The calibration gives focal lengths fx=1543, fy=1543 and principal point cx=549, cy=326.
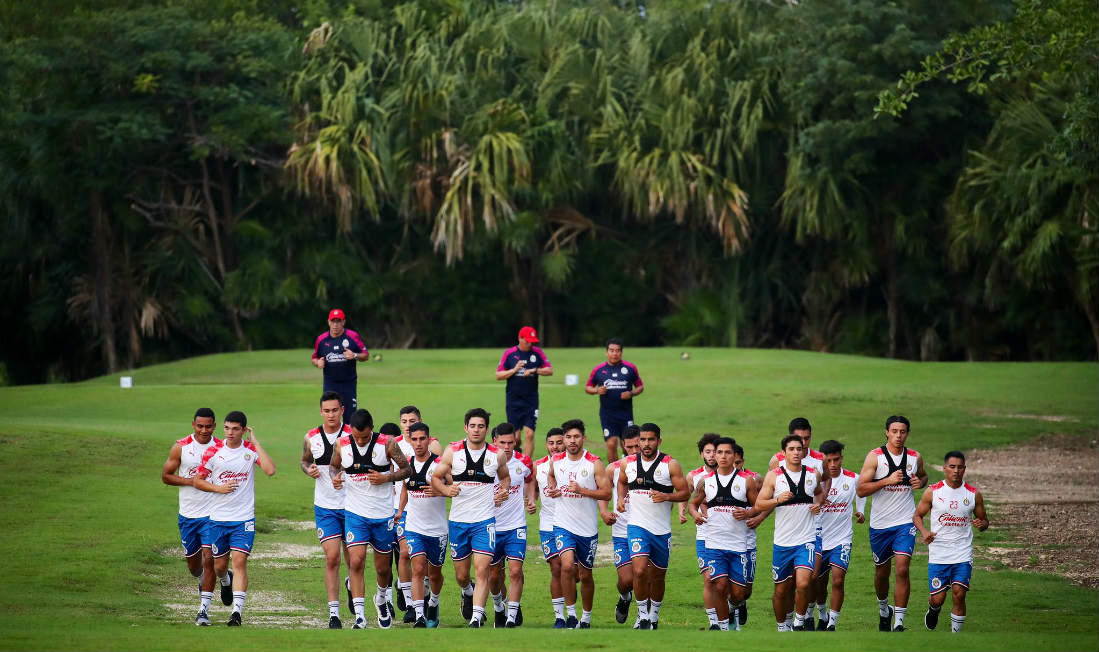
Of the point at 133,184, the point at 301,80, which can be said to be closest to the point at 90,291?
Result: the point at 133,184

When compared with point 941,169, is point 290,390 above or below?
A: below

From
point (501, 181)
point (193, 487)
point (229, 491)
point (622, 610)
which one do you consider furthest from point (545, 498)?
point (501, 181)

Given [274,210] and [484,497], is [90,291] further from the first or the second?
[484,497]

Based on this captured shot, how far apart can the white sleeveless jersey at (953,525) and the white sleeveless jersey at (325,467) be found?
19.1 ft

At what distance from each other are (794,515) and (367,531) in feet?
13.5

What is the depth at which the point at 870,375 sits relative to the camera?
36844 mm

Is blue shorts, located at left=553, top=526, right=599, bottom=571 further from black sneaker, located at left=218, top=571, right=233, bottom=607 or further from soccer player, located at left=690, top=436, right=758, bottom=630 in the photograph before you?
black sneaker, located at left=218, top=571, right=233, bottom=607

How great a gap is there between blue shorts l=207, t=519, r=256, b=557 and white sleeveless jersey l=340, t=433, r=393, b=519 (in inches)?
39.1

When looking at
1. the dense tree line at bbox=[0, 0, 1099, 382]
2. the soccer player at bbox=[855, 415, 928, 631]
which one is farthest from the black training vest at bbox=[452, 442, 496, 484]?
the dense tree line at bbox=[0, 0, 1099, 382]

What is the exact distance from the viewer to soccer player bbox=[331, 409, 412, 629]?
14.8 meters

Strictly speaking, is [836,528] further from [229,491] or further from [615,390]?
[615,390]

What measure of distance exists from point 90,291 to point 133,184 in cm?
362

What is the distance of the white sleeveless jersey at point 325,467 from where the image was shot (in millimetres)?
15047

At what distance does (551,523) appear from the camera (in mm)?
15586
